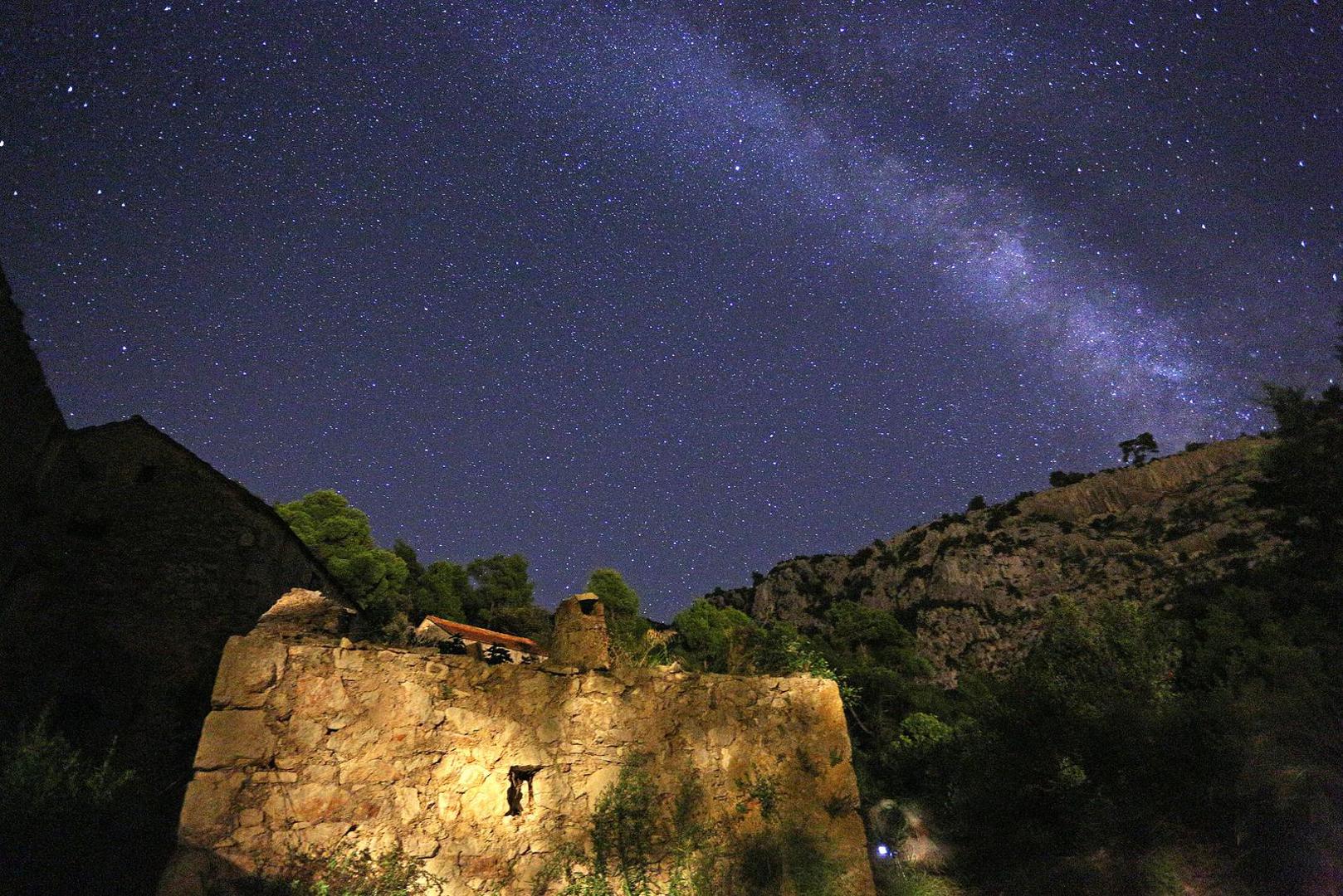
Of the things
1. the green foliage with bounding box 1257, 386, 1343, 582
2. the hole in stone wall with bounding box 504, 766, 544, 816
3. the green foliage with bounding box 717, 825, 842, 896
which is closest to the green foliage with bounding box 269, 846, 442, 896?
the hole in stone wall with bounding box 504, 766, 544, 816

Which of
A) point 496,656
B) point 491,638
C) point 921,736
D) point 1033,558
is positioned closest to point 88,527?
point 496,656

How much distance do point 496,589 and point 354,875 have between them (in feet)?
116

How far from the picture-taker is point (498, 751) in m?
7.87

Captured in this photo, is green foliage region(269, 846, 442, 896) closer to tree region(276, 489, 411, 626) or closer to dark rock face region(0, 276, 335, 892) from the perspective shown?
dark rock face region(0, 276, 335, 892)

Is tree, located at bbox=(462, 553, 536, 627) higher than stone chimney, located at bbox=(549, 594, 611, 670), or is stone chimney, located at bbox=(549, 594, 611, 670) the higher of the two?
tree, located at bbox=(462, 553, 536, 627)

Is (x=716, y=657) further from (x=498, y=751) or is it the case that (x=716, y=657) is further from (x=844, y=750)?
(x=498, y=751)

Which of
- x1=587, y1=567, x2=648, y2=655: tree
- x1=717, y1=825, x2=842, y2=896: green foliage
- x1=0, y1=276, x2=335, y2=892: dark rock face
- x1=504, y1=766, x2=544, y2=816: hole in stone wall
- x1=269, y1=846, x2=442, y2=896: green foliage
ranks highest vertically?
x1=587, y1=567, x2=648, y2=655: tree

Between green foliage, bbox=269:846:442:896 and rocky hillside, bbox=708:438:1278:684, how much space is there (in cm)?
4835

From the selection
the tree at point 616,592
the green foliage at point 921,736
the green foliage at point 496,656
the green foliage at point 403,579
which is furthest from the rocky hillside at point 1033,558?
the green foliage at point 496,656

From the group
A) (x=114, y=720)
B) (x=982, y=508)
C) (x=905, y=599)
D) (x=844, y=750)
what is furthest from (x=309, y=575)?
(x=982, y=508)

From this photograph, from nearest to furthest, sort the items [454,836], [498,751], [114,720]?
[454,836], [498,751], [114,720]

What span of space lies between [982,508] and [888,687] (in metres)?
48.4

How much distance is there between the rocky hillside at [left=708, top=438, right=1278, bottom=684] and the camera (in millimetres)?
49125

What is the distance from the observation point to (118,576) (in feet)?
53.1
